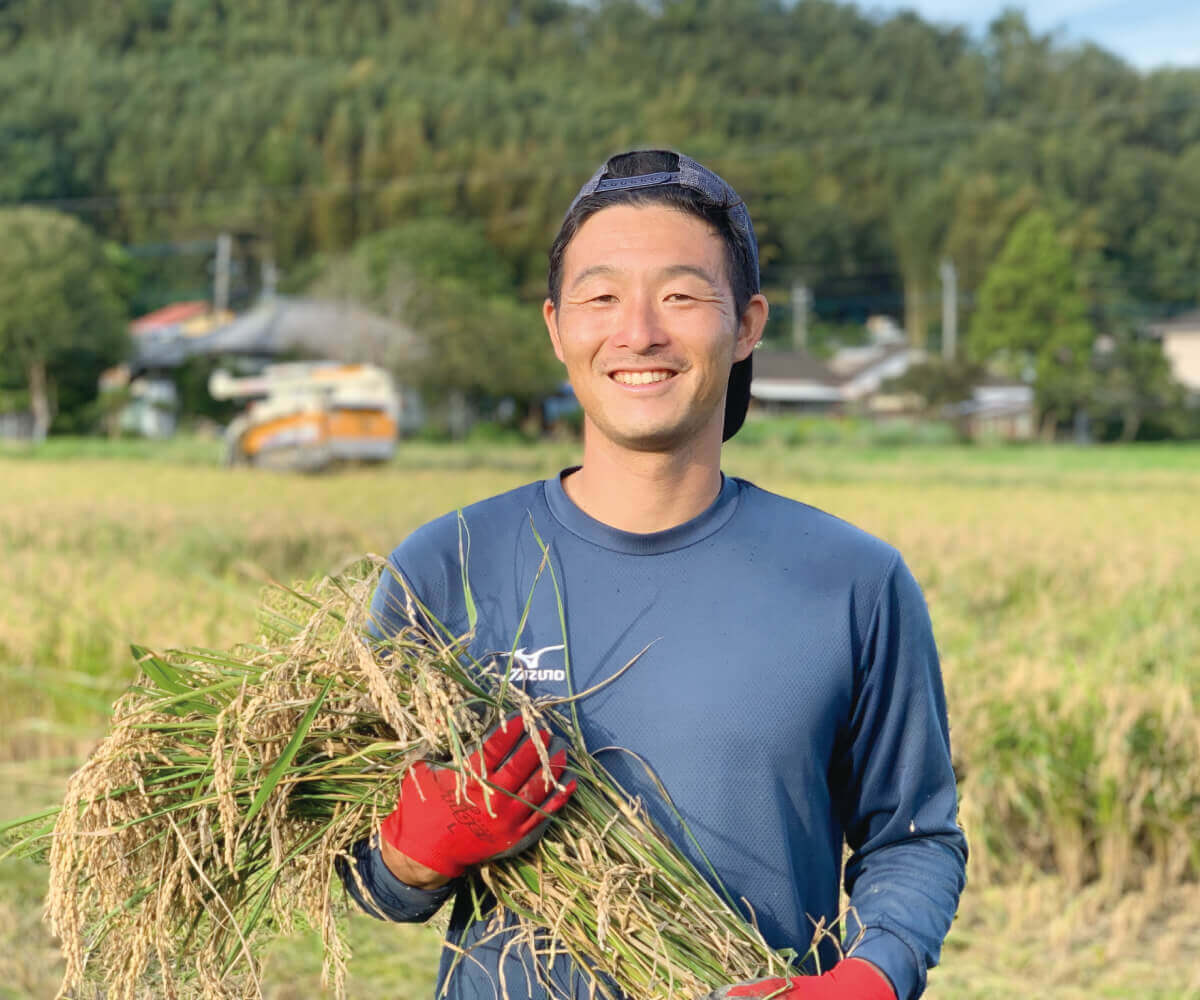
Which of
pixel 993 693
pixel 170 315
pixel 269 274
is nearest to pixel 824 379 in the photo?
pixel 269 274

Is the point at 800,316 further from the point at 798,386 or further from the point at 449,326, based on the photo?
the point at 449,326

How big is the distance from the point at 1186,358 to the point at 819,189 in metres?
39.3

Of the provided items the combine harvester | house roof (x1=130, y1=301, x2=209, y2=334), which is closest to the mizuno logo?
the combine harvester

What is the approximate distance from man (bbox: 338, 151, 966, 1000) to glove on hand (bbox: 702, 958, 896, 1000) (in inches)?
1.3

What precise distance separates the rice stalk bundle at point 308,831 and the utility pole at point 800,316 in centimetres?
8892

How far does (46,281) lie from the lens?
167 feet

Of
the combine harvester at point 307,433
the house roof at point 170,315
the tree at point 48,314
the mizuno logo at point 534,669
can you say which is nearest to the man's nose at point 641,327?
the mizuno logo at point 534,669

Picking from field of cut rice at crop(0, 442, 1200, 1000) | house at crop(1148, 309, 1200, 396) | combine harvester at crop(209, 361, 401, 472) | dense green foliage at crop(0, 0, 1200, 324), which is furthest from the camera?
dense green foliage at crop(0, 0, 1200, 324)

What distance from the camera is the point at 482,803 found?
5.10 ft

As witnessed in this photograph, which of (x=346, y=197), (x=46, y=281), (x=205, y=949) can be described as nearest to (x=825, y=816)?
(x=205, y=949)

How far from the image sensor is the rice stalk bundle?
1.61m

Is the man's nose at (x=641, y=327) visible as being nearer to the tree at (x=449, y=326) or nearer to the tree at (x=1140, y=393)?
the tree at (x=449, y=326)

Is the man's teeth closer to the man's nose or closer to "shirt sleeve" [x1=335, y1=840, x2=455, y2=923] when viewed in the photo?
the man's nose

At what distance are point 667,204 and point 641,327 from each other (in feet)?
0.59
